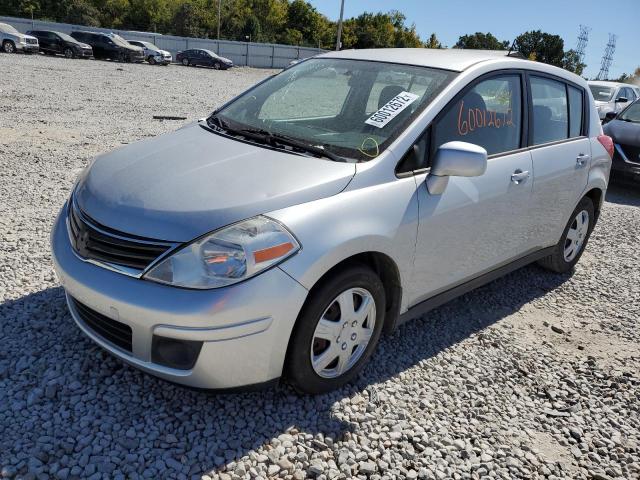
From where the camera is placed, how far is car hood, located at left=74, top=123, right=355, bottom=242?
8.25 feet

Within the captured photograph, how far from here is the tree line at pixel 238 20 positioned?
194 feet

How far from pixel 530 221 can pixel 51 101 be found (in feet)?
39.0

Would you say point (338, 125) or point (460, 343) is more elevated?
point (338, 125)

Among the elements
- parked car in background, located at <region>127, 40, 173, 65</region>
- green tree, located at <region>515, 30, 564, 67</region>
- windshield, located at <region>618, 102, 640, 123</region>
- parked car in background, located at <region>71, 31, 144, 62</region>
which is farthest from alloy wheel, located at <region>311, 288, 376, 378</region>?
green tree, located at <region>515, 30, 564, 67</region>

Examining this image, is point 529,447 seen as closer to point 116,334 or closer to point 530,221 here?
point 530,221

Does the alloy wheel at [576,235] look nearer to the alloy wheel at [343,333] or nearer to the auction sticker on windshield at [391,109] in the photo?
the auction sticker on windshield at [391,109]

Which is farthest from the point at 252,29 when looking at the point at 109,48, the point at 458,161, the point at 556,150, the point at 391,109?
the point at 458,161

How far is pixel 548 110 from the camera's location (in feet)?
13.9

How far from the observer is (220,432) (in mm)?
2623

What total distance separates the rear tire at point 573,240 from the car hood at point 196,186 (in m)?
2.76

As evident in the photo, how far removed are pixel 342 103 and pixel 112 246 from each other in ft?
6.05

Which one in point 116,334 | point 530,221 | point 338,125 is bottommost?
point 116,334

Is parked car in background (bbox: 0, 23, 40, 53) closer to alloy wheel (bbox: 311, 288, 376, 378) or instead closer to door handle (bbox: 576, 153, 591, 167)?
door handle (bbox: 576, 153, 591, 167)

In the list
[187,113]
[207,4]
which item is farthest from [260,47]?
[187,113]
